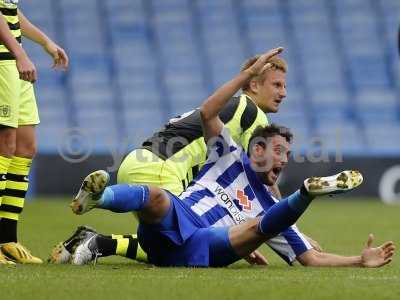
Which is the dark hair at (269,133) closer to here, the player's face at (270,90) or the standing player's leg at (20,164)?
the player's face at (270,90)

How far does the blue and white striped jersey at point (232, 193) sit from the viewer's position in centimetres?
701

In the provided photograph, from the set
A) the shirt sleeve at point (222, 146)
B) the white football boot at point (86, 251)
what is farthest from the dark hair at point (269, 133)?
the white football boot at point (86, 251)

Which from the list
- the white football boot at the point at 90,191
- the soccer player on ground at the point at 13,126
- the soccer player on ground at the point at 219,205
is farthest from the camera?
the soccer player on ground at the point at 13,126

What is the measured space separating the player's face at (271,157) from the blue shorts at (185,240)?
0.47m

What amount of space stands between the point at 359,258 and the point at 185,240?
1.07 m

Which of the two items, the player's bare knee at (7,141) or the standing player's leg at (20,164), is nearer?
the player's bare knee at (7,141)

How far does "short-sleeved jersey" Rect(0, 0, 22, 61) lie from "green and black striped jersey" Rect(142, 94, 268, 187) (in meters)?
1.20

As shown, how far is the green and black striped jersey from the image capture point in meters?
7.46

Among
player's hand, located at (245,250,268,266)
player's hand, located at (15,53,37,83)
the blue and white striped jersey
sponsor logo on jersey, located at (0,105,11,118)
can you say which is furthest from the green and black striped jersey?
player's hand, located at (15,53,37,83)

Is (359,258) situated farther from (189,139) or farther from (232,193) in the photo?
(189,139)

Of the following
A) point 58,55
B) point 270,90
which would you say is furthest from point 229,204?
point 58,55

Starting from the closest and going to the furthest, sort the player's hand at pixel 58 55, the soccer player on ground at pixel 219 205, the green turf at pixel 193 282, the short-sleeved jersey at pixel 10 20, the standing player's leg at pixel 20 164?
the green turf at pixel 193 282, the soccer player on ground at pixel 219 205, the short-sleeved jersey at pixel 10 20, the standing player's leg at pixel 20 164, the player's hand at pixel 58 55

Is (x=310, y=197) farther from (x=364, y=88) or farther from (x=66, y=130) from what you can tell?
(x=364, y=88)

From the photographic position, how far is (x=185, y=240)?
22.0 ft
